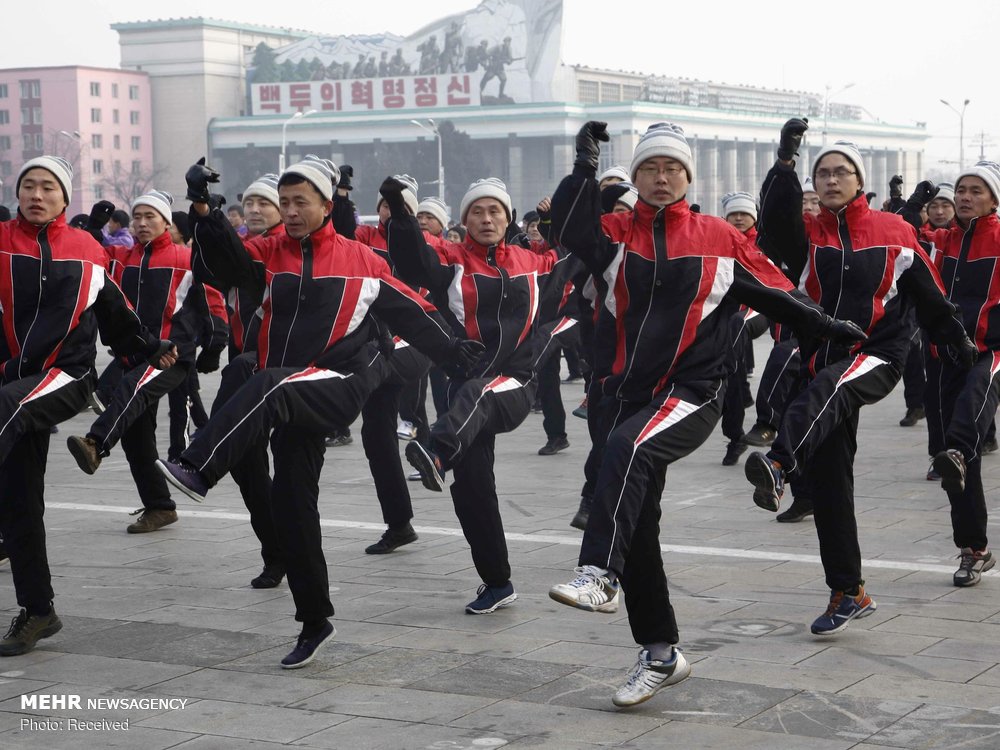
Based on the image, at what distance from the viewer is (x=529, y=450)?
44.9 feet

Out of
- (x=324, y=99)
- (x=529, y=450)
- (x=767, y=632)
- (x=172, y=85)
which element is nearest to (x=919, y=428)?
(x=529, y=450)

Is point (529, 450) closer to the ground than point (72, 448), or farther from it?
closer to the ground

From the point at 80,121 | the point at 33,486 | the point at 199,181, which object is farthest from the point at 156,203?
the point at 80,121

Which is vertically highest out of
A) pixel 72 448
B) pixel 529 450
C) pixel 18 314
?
pixel 18 314

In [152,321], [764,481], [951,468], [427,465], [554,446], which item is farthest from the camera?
[554,446]

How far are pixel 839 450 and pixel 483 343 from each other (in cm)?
188

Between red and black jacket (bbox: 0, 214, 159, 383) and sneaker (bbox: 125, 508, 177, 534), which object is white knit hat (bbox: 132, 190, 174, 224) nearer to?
sneaker (bbox: 125, 508, 177, 534)

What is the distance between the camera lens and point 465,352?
711 cm

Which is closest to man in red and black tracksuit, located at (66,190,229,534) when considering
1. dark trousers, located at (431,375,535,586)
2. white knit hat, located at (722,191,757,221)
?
dark trousers, located at (431,375,535,586)

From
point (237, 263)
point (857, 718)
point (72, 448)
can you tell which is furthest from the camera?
point (72, 448)

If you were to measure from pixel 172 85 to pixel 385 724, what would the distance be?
11649cm

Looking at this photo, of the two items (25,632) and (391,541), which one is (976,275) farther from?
(25,632)

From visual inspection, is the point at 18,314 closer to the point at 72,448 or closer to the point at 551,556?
the point at 72,448

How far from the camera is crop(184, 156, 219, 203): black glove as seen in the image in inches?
243
